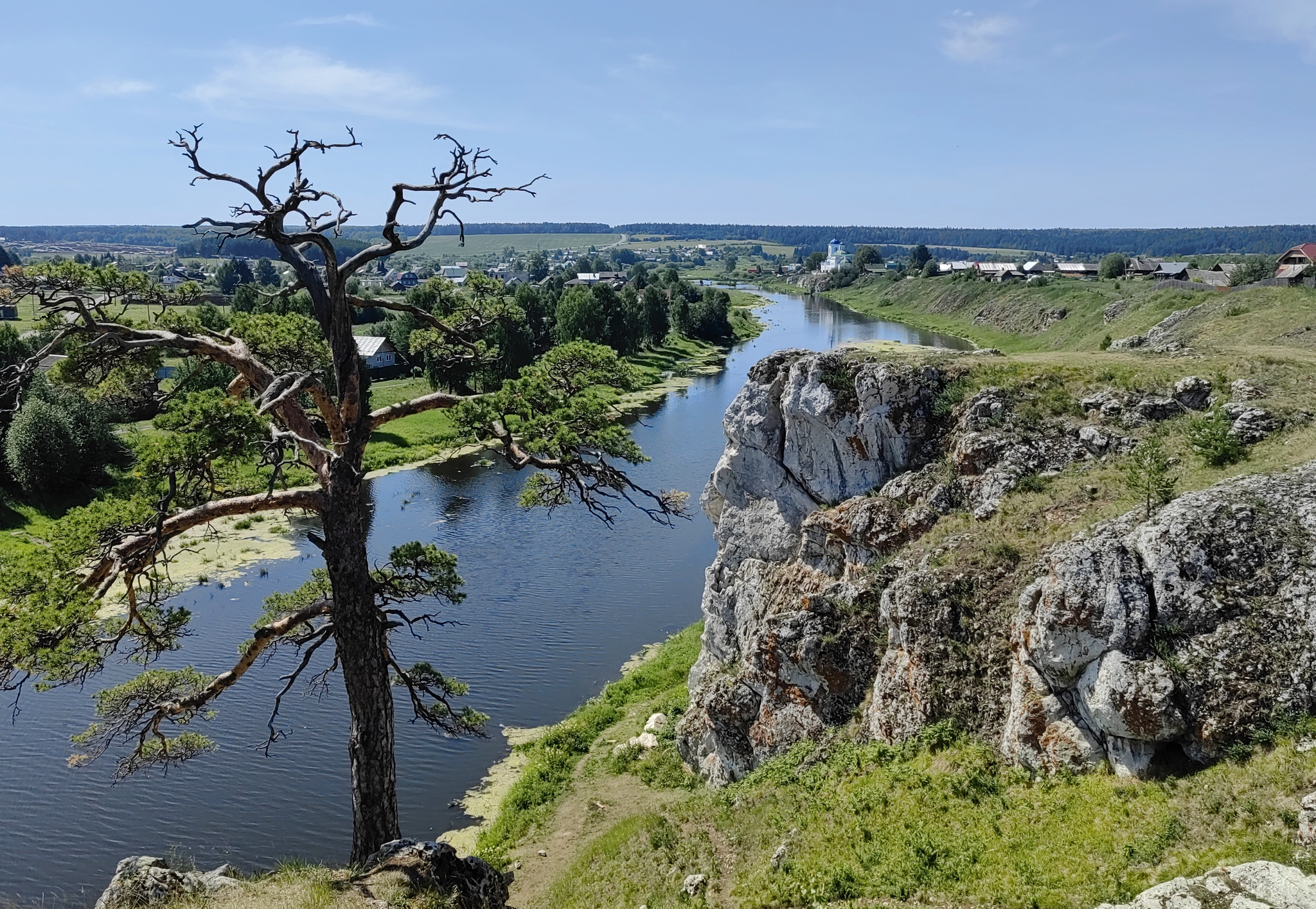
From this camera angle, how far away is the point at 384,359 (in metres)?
87.2

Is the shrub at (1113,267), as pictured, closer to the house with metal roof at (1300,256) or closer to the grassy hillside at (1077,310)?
the grassy hillside at (1077,310)

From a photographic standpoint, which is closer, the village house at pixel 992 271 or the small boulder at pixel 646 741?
the small boulder at pixel 646 741

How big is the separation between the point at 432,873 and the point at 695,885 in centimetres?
558

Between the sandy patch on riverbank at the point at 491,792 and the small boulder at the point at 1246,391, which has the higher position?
the small boulder at the point at 1246,391

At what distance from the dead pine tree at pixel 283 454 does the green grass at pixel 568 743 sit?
826 centimetres

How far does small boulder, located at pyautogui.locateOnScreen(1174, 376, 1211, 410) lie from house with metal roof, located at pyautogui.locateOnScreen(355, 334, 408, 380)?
7381 centimetres

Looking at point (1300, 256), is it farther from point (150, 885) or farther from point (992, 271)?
point (150, 885)

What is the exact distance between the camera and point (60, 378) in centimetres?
1326

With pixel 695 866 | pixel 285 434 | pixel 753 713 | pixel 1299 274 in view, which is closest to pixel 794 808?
pixel 695 866

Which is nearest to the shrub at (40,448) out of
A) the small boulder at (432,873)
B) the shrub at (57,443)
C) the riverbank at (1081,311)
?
the shrub at (57,443)

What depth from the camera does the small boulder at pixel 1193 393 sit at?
69.8 feet

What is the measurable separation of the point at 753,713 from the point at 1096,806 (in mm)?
8817

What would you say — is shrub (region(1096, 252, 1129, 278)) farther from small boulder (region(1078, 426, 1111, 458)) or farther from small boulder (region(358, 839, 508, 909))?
small boulder (region(358, 839, 508, 909))

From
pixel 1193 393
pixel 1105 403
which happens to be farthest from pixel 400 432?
pixel 1193 393
